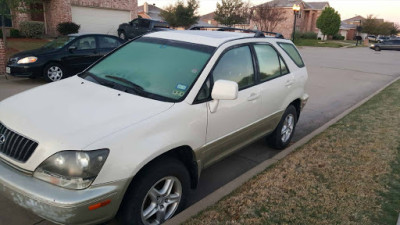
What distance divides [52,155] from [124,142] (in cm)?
50

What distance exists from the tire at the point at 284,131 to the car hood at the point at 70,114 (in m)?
2.42

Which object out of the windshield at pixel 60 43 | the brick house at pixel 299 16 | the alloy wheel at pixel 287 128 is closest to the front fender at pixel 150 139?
the alloy wheel at pixel 287 128

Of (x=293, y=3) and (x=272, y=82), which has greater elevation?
(x=293, y=3)

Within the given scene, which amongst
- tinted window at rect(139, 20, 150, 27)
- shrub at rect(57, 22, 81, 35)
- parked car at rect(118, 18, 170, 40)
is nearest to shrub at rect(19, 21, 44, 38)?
shrub at rect(57, 22, 81, 35)

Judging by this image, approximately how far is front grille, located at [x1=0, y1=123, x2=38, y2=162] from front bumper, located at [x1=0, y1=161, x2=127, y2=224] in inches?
5.1

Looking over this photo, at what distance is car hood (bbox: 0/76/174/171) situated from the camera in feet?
7.67

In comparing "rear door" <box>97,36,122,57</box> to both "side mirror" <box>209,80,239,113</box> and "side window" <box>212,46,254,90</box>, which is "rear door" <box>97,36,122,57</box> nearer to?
"side window" <box>212,46,254,90</box>

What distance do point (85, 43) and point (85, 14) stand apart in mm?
12437

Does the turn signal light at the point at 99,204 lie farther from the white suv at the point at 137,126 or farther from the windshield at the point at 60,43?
the windshield at the point at 60,43

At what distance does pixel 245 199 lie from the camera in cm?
321

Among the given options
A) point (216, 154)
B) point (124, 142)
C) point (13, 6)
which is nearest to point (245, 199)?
point (216, 154)

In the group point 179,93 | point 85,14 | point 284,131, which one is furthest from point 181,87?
point 85,14

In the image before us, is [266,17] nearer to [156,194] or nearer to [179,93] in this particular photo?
[179,93]

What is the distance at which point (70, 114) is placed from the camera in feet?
8.63
